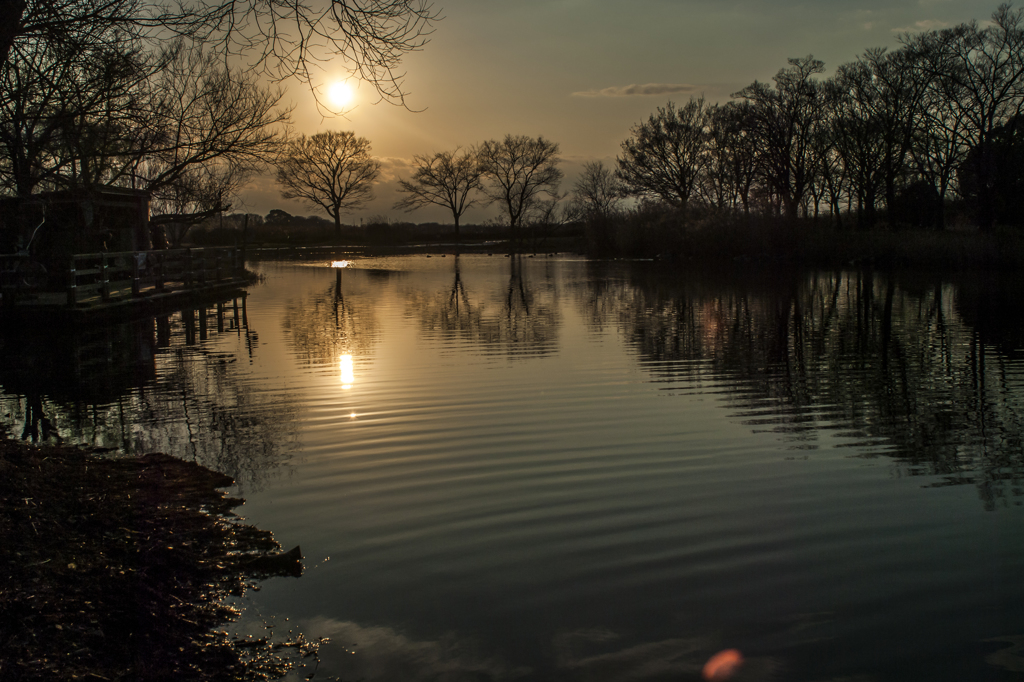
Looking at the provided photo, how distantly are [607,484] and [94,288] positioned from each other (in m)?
18.2

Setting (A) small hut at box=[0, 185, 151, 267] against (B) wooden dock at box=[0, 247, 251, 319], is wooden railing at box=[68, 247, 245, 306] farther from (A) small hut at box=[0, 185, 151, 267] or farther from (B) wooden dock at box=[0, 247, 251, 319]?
(A) small hut at box=[0, 185, 151, 267]

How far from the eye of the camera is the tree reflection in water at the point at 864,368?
746 cm

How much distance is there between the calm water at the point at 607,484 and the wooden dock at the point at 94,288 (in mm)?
2747

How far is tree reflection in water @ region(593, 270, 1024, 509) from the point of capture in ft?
24.5

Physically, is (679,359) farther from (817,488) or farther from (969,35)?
(969,35)

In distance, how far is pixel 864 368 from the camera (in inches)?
460

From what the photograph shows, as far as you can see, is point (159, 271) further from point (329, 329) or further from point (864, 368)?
point (864, 368)

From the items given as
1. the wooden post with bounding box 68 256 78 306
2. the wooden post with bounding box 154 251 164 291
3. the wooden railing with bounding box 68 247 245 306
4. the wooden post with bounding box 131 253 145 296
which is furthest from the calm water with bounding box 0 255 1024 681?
the wooden post with bounding box 154 251 164 291

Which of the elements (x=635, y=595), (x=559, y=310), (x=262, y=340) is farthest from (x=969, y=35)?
(x=635, y=595)

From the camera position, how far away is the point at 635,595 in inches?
171

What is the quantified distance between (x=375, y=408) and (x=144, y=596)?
17.7 ft

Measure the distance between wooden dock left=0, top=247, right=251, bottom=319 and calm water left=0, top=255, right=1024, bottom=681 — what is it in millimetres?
2747

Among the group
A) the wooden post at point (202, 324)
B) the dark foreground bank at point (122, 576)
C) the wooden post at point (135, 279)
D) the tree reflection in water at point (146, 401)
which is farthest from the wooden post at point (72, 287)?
the dark foreground bank at point (122, 576)

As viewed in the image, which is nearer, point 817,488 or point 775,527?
point 775,527
